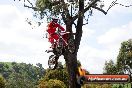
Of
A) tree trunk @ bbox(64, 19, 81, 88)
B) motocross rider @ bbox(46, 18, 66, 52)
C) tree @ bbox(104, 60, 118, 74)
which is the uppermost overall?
motocross rider @ bbox(46, 18, 66, 52)

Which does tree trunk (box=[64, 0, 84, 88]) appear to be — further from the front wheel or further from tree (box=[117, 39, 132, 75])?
tree (box=[117, 39, 132, 75])

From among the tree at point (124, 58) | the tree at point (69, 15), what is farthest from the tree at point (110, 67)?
the tree at point (69, 15)

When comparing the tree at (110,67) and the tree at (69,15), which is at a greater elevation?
the tree at (69,15)

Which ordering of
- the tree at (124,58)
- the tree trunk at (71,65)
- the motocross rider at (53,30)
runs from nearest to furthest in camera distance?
the motocross rider at (53,30)
the tree trunk at (71,65)
the tree at (124,58)

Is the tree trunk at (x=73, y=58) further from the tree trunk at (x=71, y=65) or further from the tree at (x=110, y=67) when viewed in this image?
the tree at (x=110, y=67)

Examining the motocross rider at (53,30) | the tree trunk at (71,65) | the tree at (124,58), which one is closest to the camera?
the motocross rider at (53,30)

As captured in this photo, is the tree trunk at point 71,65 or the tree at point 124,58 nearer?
the tree trunk at point 71,65

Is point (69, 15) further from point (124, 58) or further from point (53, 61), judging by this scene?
point (124, 58)

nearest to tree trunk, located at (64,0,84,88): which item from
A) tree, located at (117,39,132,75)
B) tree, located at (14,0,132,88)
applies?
tree, located at (14,0,132,88)

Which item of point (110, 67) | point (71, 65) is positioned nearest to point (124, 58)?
point (110, 67)

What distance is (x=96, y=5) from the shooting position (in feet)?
75.3

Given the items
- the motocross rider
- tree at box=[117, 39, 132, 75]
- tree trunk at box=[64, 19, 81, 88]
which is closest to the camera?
the motocross rider

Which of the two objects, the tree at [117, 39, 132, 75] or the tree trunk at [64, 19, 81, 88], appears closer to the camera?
the tree trunk at [64, 19, 81, 88]

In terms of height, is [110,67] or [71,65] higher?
[71,65]
